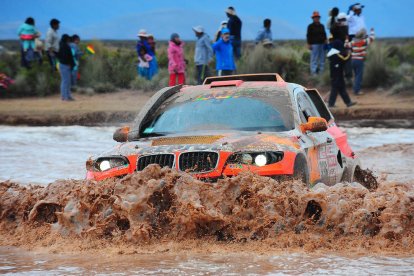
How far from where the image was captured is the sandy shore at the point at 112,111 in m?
22.8

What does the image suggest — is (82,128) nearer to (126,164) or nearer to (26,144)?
(26,144)

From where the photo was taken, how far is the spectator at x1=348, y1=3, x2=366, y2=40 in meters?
24.3

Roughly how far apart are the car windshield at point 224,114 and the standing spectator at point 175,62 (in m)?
14.5

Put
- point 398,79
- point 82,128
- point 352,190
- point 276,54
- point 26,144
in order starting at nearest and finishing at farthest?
point 352,190 < point 26,144 < point 82,128 < point 398,79 < point 276,54

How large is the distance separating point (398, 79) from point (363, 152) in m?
11.0

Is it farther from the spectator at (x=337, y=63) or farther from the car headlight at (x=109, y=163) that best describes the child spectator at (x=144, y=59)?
the car headlight at (x=109, y=163)

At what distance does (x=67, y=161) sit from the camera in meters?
16.3

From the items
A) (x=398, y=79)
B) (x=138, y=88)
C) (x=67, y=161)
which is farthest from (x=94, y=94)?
(x=67, y=161)

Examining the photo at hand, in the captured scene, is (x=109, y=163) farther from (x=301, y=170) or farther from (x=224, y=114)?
(x=301, y=170)

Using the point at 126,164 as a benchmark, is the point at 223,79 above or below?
above

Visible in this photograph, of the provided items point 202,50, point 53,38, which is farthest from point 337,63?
point 53,38

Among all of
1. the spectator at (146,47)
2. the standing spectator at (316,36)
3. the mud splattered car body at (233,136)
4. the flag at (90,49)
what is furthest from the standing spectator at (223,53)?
the mud splattered car body at (233,136)

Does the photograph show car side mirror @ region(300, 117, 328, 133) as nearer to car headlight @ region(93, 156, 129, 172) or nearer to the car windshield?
the car windshield

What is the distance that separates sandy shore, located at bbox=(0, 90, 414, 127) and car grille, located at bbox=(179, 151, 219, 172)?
47.8 feet
